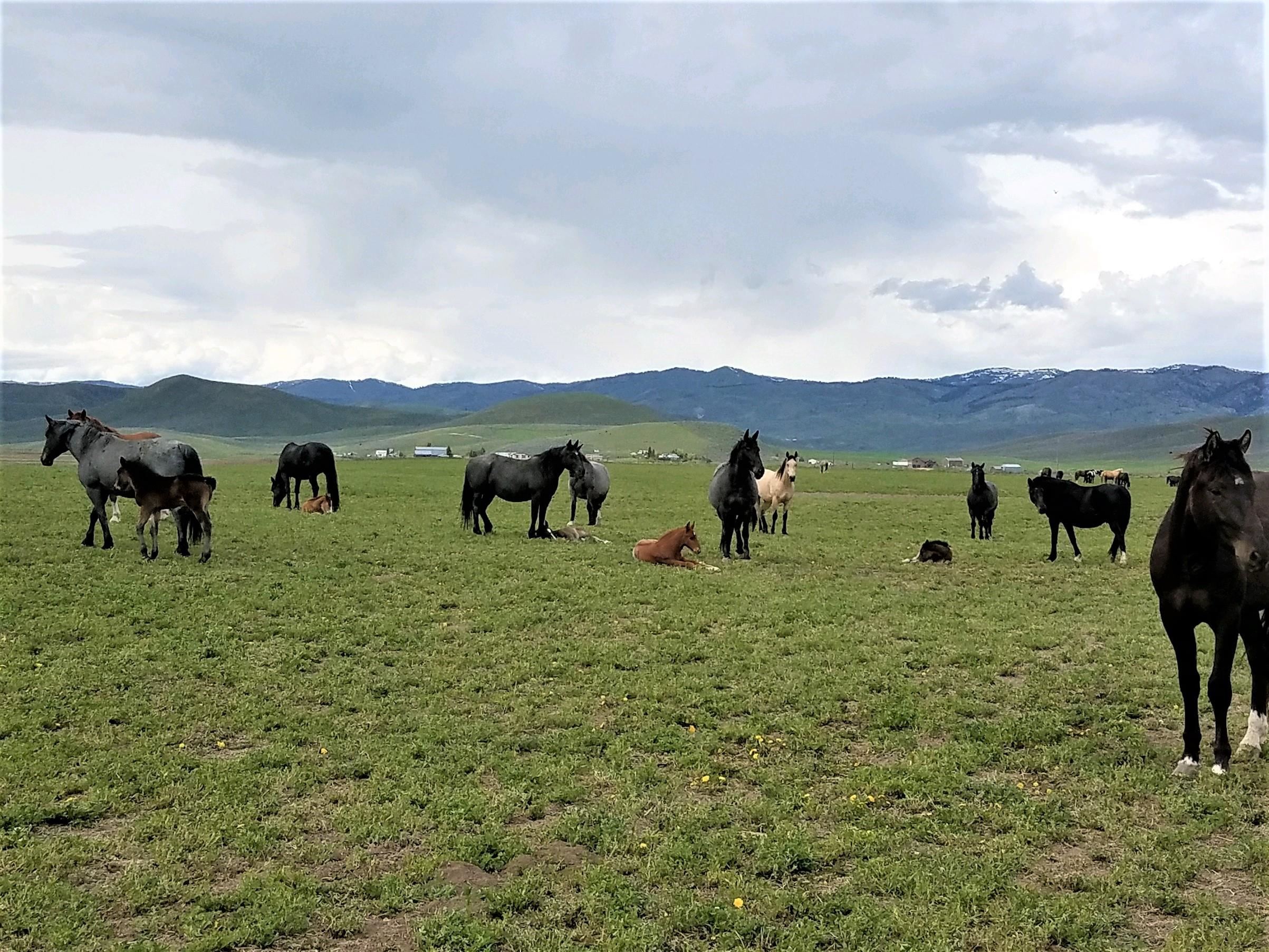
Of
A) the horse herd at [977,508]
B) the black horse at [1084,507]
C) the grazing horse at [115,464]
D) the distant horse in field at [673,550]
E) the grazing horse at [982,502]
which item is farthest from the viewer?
the grazing horse at [982,502]

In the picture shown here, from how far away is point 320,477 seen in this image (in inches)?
1969

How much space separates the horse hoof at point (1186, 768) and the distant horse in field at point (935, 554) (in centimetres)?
1272


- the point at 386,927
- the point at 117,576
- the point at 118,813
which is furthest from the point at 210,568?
the point at 386,927

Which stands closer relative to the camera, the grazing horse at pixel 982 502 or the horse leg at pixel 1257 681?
the horse leg at pixel 1257 681

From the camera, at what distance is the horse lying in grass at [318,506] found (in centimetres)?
Answer: 2714

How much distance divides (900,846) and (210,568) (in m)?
13.7

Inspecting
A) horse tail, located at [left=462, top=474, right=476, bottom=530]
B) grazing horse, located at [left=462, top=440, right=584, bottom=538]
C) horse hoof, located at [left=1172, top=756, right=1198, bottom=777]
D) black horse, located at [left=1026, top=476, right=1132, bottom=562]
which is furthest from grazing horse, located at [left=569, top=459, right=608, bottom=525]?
horse hoof, located at [left=1172, top=756, right=1198, bottom=777]

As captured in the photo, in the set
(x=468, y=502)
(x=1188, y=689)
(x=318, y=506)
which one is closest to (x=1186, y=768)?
(x=1188, y=689)

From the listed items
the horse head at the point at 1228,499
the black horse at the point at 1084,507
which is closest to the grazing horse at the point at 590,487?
the black horse at the point at 1084,507

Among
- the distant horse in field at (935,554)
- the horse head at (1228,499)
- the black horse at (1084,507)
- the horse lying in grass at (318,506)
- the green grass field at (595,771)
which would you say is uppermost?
the horse head at (1228,499)

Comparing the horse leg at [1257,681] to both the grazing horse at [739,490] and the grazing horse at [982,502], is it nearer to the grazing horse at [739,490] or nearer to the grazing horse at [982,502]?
the grazing horse at [739,490]

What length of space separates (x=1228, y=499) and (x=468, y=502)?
1866cm

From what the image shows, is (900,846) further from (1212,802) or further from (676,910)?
(1212,802)

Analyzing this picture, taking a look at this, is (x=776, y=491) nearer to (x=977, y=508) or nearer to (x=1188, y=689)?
(x=977, y=508)
